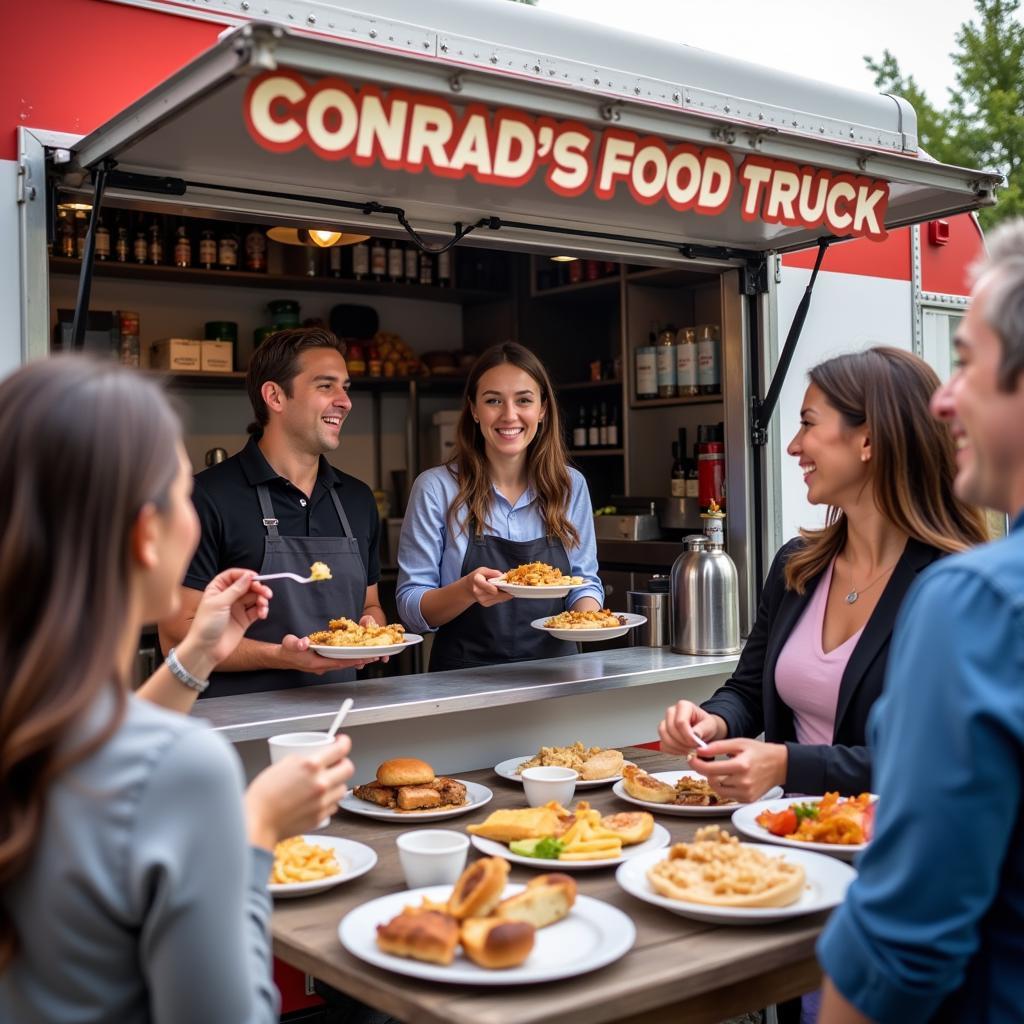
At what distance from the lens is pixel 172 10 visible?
3.41 metres

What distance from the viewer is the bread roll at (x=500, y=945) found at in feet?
5.77

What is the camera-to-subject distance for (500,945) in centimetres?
176

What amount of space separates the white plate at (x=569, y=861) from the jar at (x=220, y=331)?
15.2 ft

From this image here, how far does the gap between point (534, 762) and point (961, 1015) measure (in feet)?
5.34

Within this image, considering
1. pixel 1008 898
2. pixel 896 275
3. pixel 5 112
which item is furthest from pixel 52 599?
pixel 896 275

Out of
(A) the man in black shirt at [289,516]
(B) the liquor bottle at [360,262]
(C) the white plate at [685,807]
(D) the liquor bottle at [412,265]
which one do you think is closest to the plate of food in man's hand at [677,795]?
(C) the white plate at [685,807]

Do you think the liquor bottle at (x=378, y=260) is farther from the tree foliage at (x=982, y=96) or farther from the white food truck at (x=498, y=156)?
the tree foliage at (x=982, y=96)

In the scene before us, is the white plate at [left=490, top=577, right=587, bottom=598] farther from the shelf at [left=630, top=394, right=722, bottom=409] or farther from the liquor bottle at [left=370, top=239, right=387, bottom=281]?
the liquor bottle at [left=370, top=239, right=387, bottom=281]

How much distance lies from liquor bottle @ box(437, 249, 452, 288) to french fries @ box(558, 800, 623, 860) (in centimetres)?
533

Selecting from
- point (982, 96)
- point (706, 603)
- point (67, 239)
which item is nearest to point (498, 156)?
point (706, 603)

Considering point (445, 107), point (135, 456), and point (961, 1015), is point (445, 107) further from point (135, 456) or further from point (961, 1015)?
point (961, 1015)

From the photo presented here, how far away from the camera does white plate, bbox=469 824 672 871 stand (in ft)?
7.32

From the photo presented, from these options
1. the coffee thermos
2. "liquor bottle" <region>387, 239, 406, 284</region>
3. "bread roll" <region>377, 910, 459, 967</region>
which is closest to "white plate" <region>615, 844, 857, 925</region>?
"bread roll" <region>377, 910, 459, 967</region>

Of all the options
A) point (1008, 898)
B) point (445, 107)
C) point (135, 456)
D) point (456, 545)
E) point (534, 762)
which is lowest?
point (534, 762)
